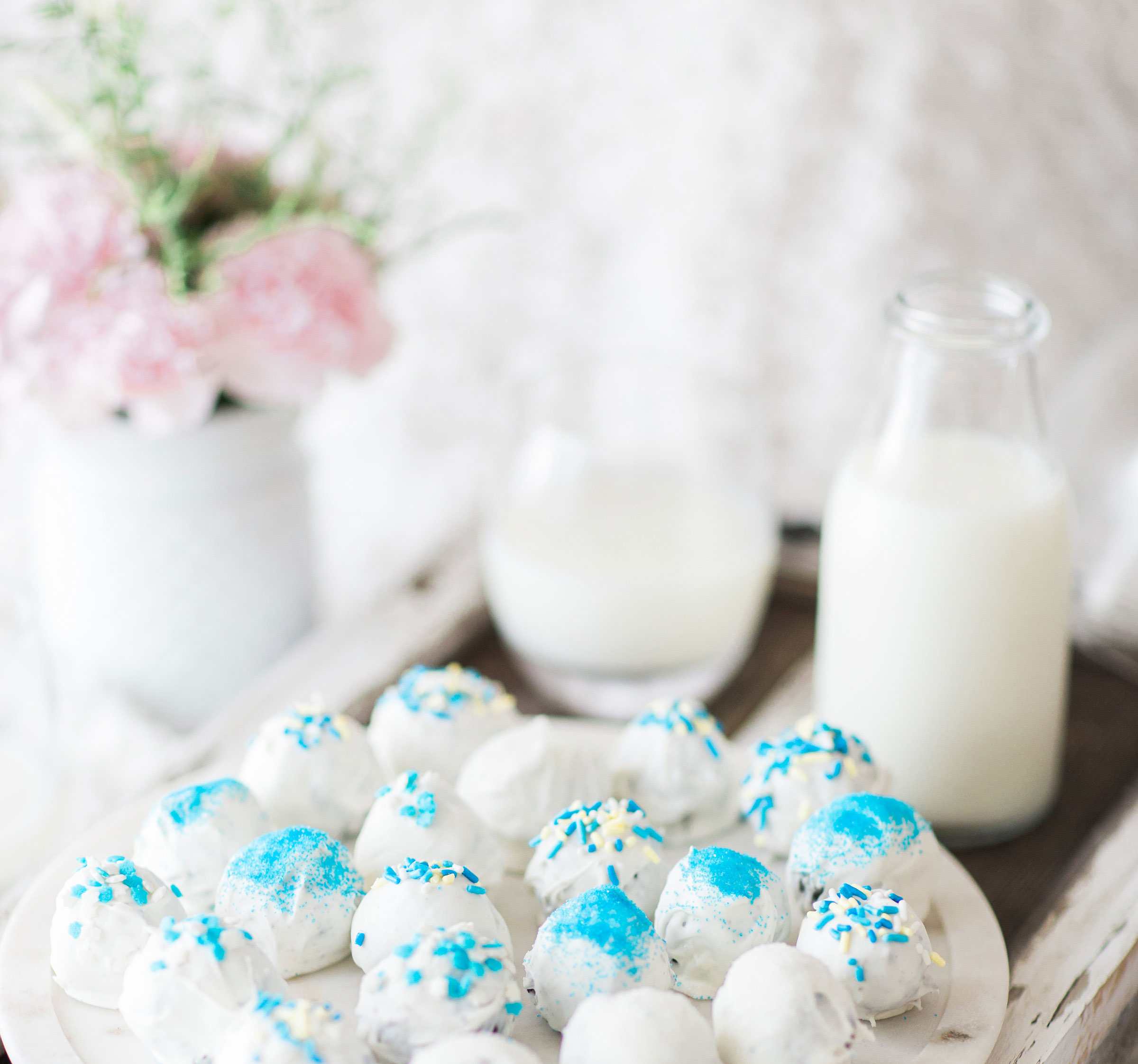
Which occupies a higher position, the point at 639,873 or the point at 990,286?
the point at 990,286

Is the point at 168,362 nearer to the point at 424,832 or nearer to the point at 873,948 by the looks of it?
the point at 424,832

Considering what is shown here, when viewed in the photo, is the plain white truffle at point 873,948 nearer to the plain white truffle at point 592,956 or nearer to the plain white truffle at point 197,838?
the plain white truffle at point 592,956

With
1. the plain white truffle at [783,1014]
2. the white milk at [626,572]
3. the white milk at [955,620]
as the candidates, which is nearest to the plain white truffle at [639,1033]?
the plain white truffle at [783,1014]

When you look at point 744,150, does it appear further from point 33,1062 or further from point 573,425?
point 33,1062

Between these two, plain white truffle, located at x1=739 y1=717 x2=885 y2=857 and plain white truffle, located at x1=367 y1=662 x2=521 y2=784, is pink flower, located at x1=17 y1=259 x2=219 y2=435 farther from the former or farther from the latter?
plain white truffle, located at x1=739 y1=717 x2=885 y2=857

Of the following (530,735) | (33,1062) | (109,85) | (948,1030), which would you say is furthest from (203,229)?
(948,1030)

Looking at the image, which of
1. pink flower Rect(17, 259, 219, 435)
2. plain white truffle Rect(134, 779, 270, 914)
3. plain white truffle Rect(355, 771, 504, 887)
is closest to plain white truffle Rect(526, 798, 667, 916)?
plain white truffle Rect(355, 771, 504, 887)

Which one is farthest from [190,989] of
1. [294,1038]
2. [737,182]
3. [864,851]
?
[737,182]
